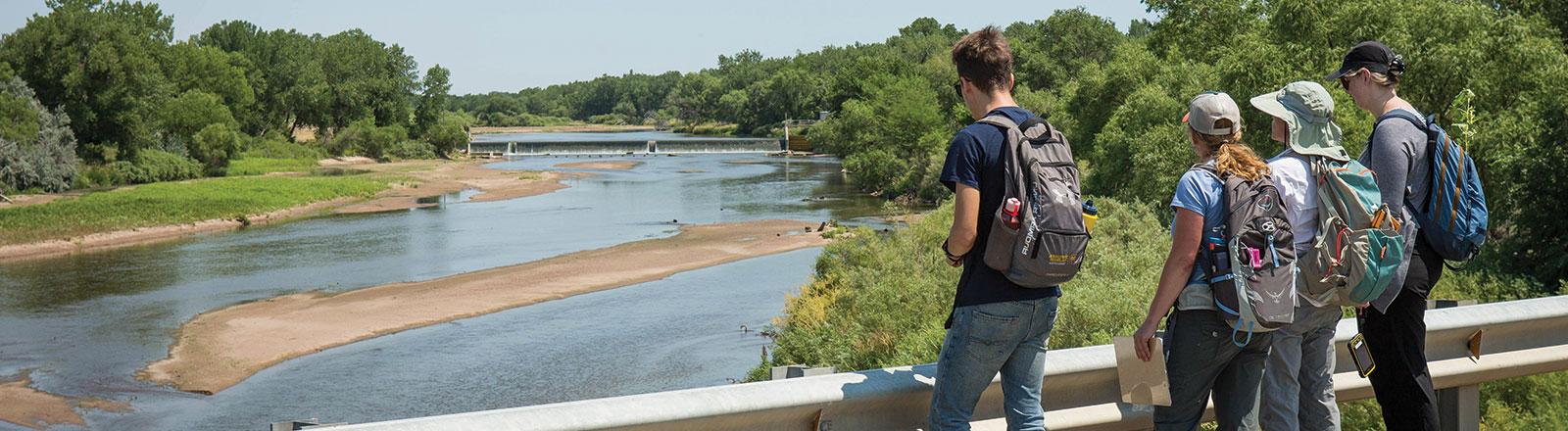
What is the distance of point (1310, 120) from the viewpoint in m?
4.79

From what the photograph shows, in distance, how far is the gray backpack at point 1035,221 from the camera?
13.7ft

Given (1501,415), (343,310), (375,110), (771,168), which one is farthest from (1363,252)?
(375,110)

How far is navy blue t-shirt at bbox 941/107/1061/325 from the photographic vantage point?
4246 mm

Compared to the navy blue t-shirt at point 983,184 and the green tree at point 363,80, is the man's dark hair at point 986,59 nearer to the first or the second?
the navy blue t-shirt at point 983,184

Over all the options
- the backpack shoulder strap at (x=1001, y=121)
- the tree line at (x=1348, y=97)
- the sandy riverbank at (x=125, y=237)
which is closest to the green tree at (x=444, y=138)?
the sandy riverbank at (x=125, y=237)

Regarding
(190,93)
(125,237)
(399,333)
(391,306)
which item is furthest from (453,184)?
(399,333)

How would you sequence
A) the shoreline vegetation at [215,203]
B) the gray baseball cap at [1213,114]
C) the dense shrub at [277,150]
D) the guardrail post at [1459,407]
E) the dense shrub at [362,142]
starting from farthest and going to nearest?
the dense shrub at [362,142], the dense shrub at [277,150], the shoreline vegetation at [215,203], the guardrail post at [1459,407], the gray baseball cap at [1213,114]

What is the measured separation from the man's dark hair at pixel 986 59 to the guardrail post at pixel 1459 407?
2.66m

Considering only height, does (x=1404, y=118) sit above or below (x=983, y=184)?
above

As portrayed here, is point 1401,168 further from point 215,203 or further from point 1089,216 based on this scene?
point 215,203

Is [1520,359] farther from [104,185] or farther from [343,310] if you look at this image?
[104,185]

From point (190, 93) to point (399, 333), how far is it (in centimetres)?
6137

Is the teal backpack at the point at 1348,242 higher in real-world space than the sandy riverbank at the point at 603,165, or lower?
higher

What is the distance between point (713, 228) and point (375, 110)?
71.4 meters
